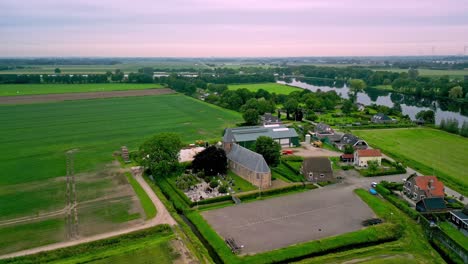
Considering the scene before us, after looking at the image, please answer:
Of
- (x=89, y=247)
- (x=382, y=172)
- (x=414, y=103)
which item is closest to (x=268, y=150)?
(x=382, y=172)

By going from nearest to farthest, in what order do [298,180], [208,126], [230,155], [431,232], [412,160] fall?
[431,232]
[298,180]
[230,155]
[412,160]
[208,126]

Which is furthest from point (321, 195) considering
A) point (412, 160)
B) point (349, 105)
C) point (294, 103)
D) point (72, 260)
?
point (349, 105)

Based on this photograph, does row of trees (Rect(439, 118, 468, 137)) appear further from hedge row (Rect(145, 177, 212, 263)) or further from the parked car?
hedge row (Rect(145, 177, 212, 263))

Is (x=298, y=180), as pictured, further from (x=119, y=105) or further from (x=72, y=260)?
(x=119, y=105)

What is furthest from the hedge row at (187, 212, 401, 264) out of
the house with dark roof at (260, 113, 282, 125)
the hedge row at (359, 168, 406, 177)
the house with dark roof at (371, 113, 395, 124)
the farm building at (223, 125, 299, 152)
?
the house with dark roof at (371, 113, 395, 124)

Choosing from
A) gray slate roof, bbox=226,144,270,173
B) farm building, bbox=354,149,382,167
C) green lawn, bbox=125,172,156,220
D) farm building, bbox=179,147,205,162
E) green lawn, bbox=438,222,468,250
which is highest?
gray slate roof, bbox=226,144,270,173

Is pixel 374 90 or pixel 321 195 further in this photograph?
pixel 374 90

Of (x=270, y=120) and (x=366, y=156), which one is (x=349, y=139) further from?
(x=270, y=120)

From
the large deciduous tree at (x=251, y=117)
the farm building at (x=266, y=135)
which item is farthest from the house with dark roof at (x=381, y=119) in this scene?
the farm building at (x=266, y=135)
